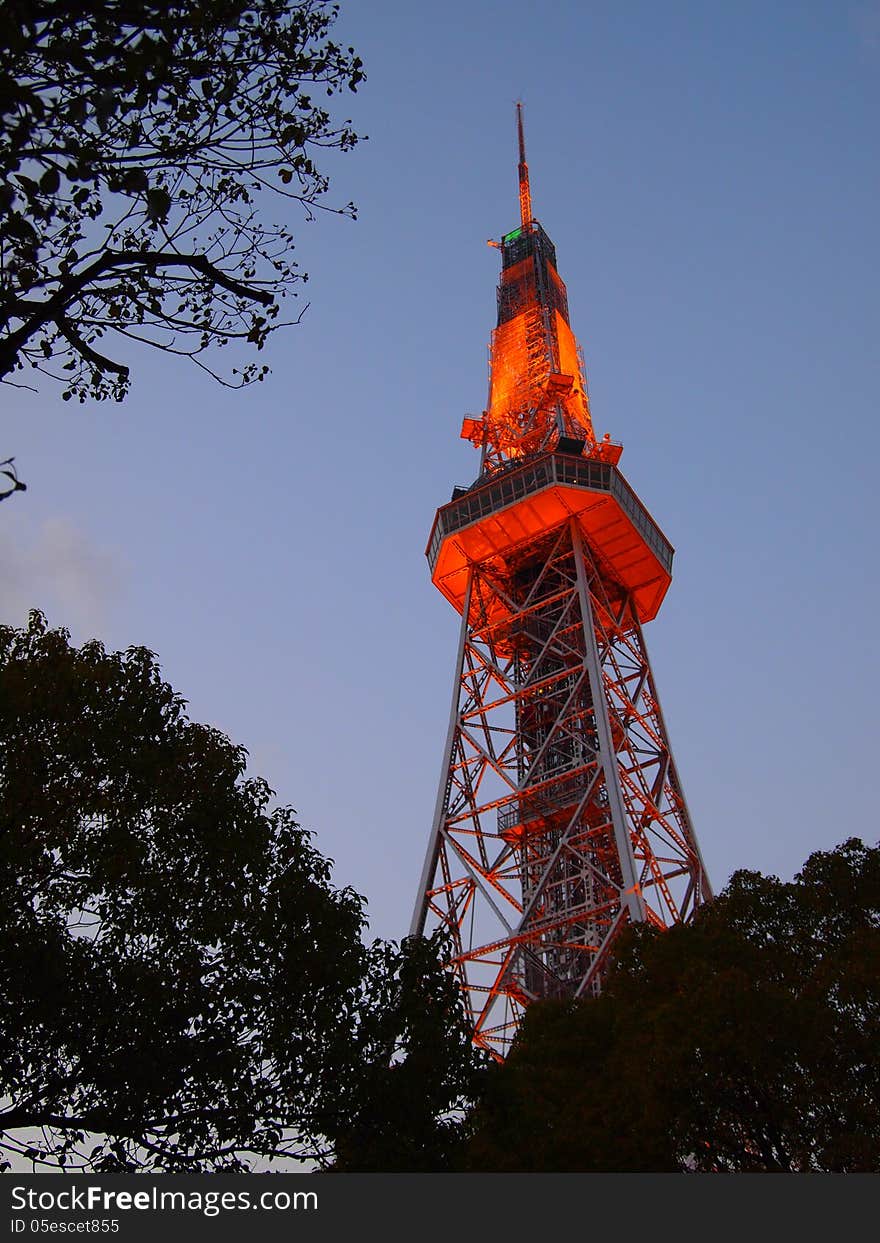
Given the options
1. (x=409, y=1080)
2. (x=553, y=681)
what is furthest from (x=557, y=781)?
(x=409, y=1080)

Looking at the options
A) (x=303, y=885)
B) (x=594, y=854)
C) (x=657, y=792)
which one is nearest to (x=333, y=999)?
(x=303, y=885)

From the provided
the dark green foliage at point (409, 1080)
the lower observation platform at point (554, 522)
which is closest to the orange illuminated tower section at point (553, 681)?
the lower observation platform at point (554, 522)

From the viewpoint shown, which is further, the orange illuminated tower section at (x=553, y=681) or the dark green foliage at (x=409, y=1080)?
the orange illuminated tower section at (x=553, y=681)

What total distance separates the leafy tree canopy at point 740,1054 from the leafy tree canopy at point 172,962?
7.96 feet

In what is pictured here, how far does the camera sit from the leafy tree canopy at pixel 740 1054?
1416cm

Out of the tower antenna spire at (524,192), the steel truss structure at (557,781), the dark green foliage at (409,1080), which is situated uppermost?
the tower antenna spire at (524,192)

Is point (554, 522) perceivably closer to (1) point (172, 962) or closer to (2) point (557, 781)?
(2) point (557, 781)

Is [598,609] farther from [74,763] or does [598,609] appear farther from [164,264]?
[164,264]

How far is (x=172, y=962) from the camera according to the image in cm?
1028

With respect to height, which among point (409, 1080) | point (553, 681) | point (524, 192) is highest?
point (524, 192)

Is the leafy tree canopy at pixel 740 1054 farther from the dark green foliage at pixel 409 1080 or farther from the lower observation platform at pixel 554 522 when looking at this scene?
the lower observation platform at pixel 554 522

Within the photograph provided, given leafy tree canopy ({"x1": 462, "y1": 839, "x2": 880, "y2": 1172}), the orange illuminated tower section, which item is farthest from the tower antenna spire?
leafy tree canopy ({"x1": 462, "y1": 839, "x2": 880, "y2": 1172})

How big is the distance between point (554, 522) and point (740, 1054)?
29.1 metres
